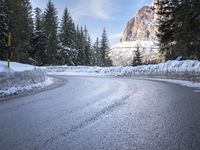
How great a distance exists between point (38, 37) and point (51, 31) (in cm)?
559

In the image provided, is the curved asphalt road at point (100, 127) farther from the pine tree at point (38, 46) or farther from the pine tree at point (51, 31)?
the pine tree at point (51, 31)

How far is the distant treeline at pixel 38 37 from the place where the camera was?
36531 mm

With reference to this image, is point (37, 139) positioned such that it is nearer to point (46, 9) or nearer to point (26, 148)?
point (26, 148)

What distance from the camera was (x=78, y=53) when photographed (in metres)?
71.0

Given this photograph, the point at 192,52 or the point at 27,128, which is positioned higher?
the point at 192,52

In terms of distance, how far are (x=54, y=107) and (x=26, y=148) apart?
3512 millimetres

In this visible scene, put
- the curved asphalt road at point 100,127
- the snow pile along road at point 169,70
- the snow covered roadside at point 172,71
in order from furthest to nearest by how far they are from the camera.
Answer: the snow pile along road at point 169,70, the snow covered roadside at point 172,71, the curved asphalt road at point 100,127

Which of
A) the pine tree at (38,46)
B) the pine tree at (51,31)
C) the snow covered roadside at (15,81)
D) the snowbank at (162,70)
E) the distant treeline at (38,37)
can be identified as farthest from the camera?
the pine tree at (51,31)

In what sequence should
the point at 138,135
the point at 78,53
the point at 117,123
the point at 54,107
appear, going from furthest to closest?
the point at 78,53 < the point at 54,107 < the point at 117,123 < the point at 138,135

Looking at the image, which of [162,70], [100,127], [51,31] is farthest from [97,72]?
[100,127]

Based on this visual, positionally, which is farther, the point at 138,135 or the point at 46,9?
the point at 46,9

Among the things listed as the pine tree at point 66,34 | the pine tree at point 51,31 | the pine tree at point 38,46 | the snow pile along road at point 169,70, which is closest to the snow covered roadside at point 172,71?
the snow pile along road at point 169,70

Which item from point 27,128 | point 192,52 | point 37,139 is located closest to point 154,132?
point 37,139

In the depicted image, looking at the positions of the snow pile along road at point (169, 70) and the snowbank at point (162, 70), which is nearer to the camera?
the snow pile along road at point (169, 70)
